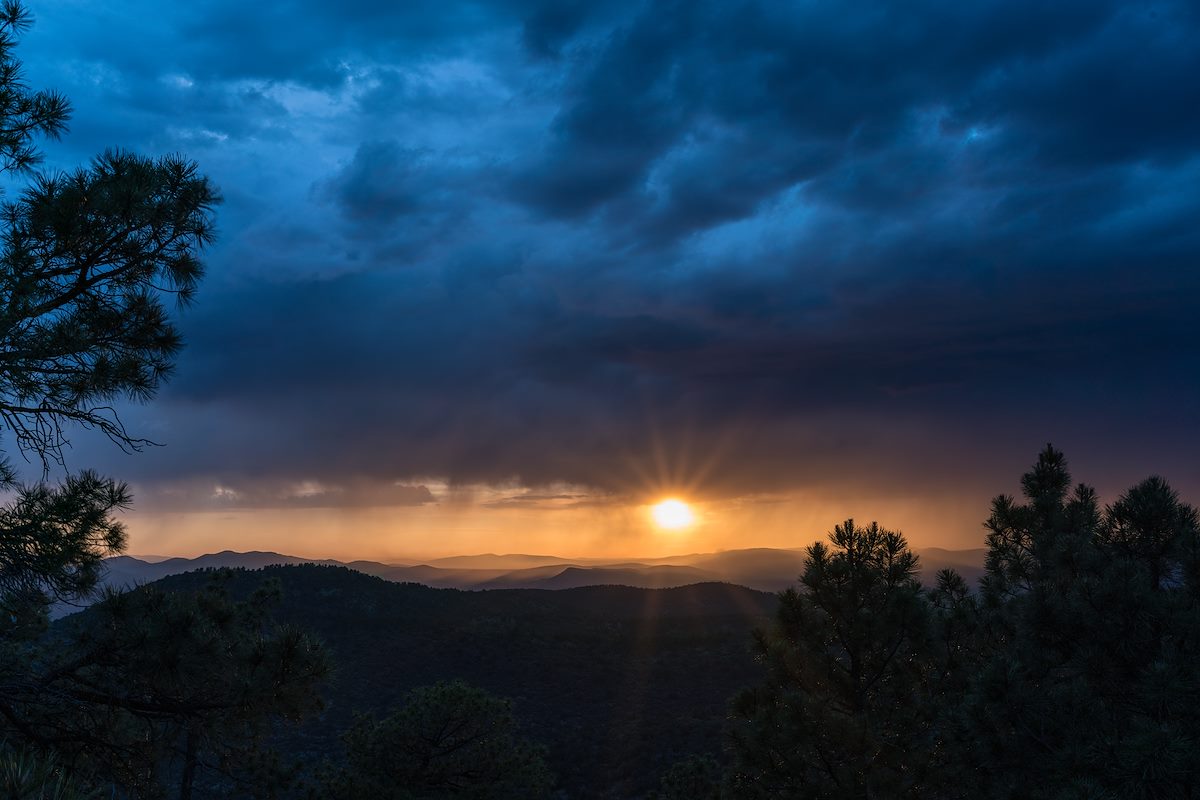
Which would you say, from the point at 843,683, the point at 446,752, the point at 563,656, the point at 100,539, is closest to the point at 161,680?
the point at 100,539

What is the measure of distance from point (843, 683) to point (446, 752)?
9.59m

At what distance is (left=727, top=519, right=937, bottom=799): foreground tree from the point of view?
9.68 metres

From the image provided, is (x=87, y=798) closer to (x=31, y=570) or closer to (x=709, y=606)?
(x=31, y=570)

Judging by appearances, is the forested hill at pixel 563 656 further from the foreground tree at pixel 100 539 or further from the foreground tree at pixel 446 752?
the foreground tree at pixel 100 539

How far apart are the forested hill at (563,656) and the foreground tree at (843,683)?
16807 mm

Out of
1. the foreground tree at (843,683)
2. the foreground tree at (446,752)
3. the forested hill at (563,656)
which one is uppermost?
the foreground tree at (843,683)

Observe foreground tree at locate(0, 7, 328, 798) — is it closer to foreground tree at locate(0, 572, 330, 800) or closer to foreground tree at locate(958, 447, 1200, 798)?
foreground tree at locate(0, 572, 330, 800)

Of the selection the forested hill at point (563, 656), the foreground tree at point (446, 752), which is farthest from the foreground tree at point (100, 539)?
the forested hill at point (563, 656)

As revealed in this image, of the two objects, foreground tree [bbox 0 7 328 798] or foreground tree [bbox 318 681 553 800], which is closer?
foreground tree [bbox 0 7 328 798]

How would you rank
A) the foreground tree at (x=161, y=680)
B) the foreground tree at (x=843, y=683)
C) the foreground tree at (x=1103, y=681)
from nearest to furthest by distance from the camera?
the foreground tree at (x=1103, y=681)
the foreground tree at (x=161, y=680)
the foreground tree at (x=843, y=683)

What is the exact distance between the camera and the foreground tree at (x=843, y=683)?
381 inches

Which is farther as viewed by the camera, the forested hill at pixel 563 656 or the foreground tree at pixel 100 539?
the forested hill at pixel 563 656

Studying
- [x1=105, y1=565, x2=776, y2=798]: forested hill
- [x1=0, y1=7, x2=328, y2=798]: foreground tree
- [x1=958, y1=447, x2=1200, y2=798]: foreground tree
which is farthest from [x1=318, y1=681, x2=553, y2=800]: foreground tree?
[x1=105, y1=565, x2=776, y2=798]: forested hill

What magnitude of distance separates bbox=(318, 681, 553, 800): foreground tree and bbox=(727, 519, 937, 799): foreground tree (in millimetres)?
6982
